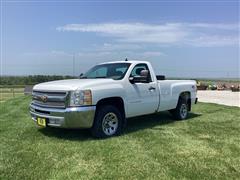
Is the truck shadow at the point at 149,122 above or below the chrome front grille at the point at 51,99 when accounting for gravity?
below

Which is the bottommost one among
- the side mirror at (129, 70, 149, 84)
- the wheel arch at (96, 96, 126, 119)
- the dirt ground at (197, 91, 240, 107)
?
the dirt ground at (197, 91, 240, 107)

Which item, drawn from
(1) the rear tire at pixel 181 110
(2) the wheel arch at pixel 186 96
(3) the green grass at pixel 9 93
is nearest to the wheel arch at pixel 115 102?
(1) the rear tire at pixel 181 110

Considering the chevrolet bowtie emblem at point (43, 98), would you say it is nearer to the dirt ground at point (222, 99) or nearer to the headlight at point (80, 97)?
the headlight at point (80, 97)

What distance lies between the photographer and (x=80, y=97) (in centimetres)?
634

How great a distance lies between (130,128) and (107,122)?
129cm

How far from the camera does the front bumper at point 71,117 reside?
6.32m

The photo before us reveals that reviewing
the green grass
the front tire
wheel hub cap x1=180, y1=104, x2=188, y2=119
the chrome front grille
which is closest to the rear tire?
wheel hub cap x1=180, y1=104, x2=188, y2=119

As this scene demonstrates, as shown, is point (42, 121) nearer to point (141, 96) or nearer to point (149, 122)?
point (141, 96)

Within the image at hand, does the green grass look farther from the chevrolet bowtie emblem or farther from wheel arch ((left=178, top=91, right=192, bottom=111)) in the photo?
the chevrolet bowtie emblem

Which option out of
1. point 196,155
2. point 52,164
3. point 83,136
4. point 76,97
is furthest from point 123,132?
point 52,164

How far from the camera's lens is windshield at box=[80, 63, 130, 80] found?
774cm

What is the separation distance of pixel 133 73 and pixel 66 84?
1.98 meters

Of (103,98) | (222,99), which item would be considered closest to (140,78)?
(103,98)

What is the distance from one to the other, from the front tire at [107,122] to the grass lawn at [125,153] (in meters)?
0.24
